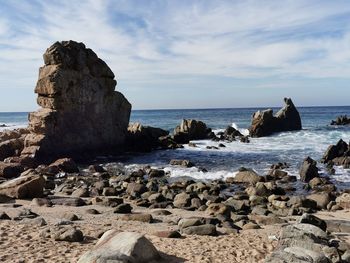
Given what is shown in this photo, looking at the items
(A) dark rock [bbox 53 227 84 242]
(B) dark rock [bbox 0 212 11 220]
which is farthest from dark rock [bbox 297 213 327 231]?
(B) dark rock [bbox 0 212 11 220]

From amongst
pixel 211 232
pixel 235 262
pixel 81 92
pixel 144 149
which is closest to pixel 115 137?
pixel 144 149

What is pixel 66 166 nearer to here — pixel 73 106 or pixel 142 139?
pixel 73 106

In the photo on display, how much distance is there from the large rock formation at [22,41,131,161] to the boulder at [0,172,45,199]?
42.0 ft

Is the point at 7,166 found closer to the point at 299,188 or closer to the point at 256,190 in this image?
the point at 256,190

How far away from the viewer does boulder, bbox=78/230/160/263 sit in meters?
8.58

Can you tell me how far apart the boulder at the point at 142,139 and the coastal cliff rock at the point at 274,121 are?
13.8 m

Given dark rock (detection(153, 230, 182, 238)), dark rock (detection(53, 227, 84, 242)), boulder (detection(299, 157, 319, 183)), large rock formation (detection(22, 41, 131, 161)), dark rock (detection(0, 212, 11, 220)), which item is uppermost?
large rock formation (detection(22, 41, 131, 161))

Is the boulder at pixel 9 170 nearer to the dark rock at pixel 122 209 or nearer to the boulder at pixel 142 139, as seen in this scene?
the dark rock at pixel 122 209

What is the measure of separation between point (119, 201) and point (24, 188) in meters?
4.14

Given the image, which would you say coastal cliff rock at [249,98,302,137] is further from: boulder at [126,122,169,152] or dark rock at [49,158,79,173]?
dark rock at [49,158,79,173]

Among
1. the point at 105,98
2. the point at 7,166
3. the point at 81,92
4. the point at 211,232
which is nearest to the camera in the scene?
the point at 211,232

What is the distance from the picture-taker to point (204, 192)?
2012cm

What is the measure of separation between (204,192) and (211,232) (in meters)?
8.13

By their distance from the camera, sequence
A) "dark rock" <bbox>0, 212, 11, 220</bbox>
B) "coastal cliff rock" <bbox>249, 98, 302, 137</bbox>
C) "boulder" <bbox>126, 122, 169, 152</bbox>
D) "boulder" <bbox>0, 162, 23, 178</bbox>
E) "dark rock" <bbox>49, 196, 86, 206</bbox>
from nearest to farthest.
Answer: "dark rock" <bbox>0, 212, 11, 220</bbox>, "dark rock" <bbox>49, 196, 86, 206</bbox>, "boulder" <bbox>0, 162, 23, 178</bbox>, "boulder" <bbox>126, 122, 169, 152</bbox>, "coastal cliff rock" <bbox>249, 98, 302, 137</bbox>
